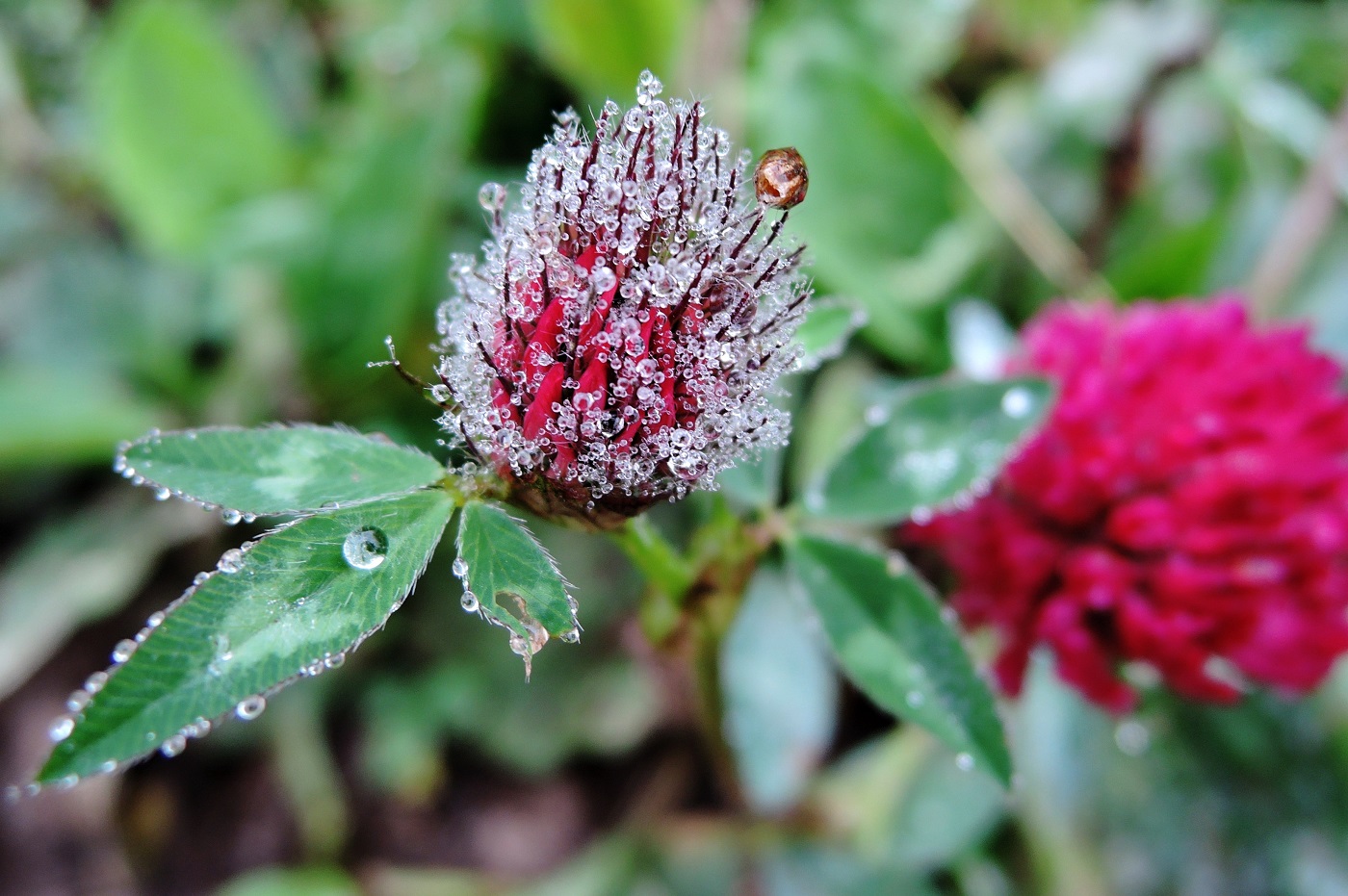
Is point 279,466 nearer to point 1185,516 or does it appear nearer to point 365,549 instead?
point 365,549

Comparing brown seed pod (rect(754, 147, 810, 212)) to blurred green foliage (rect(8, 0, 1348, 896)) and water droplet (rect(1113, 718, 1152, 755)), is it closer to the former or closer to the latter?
blurred green foliage (rect(8, 0, 1348, 896))

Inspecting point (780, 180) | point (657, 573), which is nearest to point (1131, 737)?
point (657, 573)

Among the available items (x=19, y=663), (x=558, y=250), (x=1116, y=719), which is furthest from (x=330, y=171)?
(x=1116, y=719)

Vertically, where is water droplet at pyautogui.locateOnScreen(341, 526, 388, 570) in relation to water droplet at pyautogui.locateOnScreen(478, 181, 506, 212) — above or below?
below

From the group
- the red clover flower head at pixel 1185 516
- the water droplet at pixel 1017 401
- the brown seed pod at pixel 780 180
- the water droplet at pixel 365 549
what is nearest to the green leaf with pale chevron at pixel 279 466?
the water droplet at pixel 365 549

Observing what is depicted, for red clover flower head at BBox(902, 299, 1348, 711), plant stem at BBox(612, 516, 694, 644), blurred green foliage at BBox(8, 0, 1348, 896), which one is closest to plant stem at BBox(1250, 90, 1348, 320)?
blurred green foliage at BBox(8, 0, 1348, 896)

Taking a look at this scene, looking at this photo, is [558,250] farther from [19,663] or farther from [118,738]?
[19,663]
